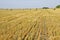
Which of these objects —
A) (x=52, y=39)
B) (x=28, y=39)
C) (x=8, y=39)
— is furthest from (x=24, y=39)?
(x=52, y=39)

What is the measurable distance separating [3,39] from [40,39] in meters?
1.81

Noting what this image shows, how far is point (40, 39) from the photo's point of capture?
945 cm

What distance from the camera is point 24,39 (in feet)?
30.5

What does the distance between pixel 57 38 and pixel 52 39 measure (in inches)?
14.6

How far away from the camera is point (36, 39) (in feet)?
30.6

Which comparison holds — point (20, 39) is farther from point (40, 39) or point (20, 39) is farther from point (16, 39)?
point (40, 39)

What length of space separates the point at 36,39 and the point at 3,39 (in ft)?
5.23

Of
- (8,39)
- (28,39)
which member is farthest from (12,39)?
(28,39)

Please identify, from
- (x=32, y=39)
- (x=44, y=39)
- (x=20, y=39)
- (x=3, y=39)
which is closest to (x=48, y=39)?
(x=44, y=39)

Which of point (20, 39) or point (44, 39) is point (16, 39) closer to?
point (20, 39)

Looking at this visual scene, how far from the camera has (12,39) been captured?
30.2 feet

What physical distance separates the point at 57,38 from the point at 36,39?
113 cm

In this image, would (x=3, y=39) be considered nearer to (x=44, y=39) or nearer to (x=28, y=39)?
(x=28, y=39)

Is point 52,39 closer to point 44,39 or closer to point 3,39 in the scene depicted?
point 44,39
